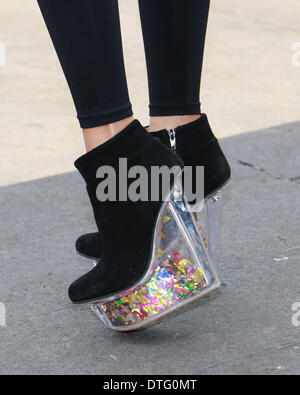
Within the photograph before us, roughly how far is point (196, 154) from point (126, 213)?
11.3 inches

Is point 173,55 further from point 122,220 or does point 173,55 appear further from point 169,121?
point 122,220

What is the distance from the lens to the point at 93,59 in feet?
5.12

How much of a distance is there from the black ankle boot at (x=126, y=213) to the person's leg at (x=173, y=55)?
0.62 feet

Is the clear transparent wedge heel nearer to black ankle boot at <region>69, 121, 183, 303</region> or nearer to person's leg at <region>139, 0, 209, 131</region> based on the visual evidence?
black ankle boot at <region>69, 121, 183, 303</region>

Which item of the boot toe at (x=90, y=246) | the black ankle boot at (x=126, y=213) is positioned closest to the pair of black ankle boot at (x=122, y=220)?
the black ankle boot at (x=126, y=213)

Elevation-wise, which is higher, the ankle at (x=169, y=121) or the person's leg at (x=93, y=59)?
the person's leg at (x=93, y=59)

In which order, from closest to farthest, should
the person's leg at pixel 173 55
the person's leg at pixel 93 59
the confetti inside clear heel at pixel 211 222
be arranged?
the person's leg at pixel 93 59 < the person's leg at pixel 173 55 < the confetti inside clear heel at pixel 211 222

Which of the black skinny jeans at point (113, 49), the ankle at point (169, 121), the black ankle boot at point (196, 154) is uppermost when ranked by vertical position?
the black skinny jeans at point (113, 49)

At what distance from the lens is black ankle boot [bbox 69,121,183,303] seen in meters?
1.60

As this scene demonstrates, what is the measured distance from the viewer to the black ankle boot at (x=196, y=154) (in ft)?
5.85

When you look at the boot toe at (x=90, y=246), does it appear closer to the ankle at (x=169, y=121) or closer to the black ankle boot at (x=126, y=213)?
the black ankle boot at (x=126, y=213)

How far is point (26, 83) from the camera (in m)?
4.16
